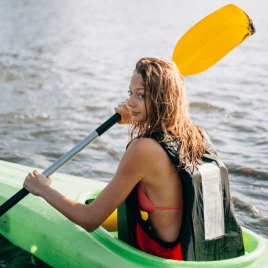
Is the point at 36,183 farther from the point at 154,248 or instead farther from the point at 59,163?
the point at 154,248

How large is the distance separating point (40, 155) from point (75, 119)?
1278 millimetres

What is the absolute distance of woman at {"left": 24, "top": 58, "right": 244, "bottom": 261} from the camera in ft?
7.26

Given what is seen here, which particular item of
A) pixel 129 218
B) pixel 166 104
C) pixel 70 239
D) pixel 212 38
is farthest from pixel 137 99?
pixel 212 38

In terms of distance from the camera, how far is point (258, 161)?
16.6 feet

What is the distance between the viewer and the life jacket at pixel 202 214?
2.22m

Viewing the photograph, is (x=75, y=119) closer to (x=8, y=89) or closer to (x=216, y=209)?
(x=8, y=89)

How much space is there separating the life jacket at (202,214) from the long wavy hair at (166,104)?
35 mm

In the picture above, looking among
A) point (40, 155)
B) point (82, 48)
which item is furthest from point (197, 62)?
point (82, 48)

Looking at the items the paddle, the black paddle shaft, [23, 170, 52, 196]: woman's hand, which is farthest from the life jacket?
the paddle

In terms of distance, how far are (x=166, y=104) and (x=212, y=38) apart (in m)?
1.00

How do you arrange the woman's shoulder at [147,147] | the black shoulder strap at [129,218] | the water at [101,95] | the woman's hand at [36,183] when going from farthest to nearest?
the water at [101,95], the woman's hand at [36,183], the black shoulder strap at [129,218], the woman's shoulder at [147,147]

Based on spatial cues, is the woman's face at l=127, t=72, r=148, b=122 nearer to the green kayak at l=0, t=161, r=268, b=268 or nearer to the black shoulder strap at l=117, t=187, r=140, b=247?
the black shoulder strap at l=117, t=187, r=140, b=247

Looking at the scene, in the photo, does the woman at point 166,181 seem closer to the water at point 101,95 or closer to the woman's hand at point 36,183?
the woman's hand at point 36,183

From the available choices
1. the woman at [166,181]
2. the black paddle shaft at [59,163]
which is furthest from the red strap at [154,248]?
the black paddle shaft at [59,163]
